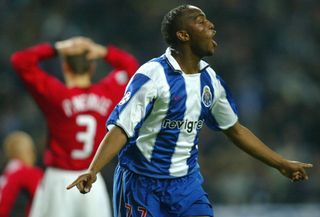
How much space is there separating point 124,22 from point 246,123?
250cm

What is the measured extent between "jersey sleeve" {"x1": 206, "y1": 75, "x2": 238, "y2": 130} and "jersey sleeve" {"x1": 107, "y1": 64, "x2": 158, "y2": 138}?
48cm

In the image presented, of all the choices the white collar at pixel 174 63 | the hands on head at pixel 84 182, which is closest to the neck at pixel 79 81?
the white collar at pixel 174 63

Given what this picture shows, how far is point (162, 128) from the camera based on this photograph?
4.80 metres

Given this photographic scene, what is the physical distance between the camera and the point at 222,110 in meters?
5.05

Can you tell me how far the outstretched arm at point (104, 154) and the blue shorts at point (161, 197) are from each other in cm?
36

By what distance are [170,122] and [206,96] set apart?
266 mm

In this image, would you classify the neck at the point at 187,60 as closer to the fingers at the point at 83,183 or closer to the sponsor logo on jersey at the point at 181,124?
the sponsor logo on jersey at the point at 181,124

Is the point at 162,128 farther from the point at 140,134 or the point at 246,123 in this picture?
the point at 246,123

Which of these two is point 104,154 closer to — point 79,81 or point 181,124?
point 181,124

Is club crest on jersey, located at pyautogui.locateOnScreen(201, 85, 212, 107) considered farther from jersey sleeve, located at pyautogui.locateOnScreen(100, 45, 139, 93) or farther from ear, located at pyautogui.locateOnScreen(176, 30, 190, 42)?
jersey sleeve, located at pyautogui.locateOnScreen(100, 45, 139, 93)

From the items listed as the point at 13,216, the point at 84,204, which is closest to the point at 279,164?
the point at 84,204

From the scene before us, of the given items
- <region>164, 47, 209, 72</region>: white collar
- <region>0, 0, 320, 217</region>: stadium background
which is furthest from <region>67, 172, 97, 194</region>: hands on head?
<region>0, 0, 320, 217</region>: stadium background

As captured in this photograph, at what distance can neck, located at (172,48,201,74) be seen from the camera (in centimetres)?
486

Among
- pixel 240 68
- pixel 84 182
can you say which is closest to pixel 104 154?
pixel 84 182
